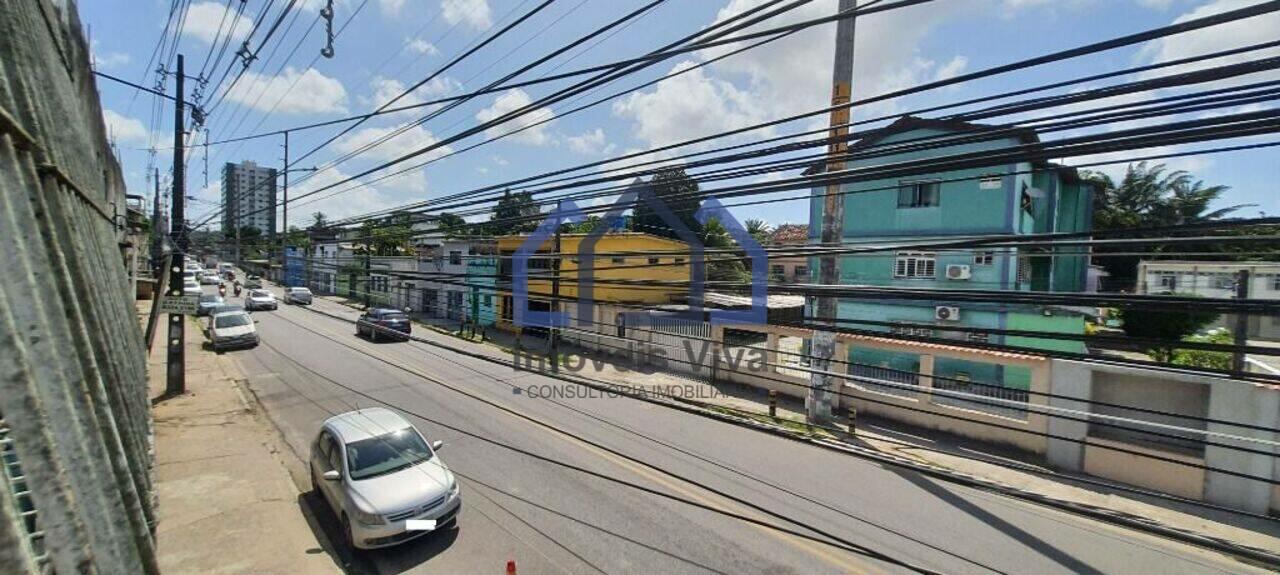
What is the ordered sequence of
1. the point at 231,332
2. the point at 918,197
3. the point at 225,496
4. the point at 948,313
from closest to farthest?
1. the point at 225,496
2. the point at 948,313
3. the point at 918,197
4. the point at 231,332

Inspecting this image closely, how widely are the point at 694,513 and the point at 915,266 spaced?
43.3 feet

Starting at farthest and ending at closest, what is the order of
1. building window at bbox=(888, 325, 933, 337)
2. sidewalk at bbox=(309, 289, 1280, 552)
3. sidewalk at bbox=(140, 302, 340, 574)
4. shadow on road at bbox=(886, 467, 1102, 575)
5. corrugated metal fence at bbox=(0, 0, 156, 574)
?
sidewalk at bbox=(309, 289, 1280, 552)
shadow on road at bbox=(886, 467, 1102, 575)
sidewalk at bbox=(140, 302, 340, 574)
building window at bbox=(888, 325, 933, 337)
corrugated metal fence at bbox=(0, 0, 156, 574)

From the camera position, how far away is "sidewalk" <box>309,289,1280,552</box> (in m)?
7.57

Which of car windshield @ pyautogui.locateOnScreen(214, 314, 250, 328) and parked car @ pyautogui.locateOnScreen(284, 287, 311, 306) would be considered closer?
car windshield @ pyautogui.locateOnScreen(214, 314, 250, 328)

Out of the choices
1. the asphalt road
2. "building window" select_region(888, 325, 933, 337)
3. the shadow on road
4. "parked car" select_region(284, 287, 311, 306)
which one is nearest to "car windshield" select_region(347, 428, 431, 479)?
the asphalt road

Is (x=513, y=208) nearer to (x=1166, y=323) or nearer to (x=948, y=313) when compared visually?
(x=948, y=313)

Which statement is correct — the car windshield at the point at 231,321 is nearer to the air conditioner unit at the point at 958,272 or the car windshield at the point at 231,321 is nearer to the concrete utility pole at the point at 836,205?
the concrete utility pole at the point at 836,205

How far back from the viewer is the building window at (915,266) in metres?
16.6

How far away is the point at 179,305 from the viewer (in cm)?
1309

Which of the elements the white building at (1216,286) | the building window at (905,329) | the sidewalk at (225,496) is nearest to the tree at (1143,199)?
the white building at (1216,286)

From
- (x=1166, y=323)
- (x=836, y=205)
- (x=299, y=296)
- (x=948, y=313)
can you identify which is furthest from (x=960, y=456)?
(x=299, y=296)

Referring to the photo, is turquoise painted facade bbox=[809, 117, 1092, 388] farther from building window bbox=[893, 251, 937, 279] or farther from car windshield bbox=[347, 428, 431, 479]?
car windshield bbox=[347, 428, 431, 479]

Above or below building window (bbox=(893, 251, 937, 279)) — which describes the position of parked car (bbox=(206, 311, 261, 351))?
below

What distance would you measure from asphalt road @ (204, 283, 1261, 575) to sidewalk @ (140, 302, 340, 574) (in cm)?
50
